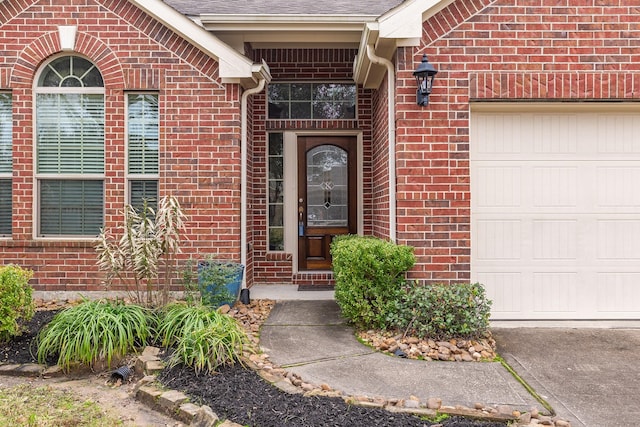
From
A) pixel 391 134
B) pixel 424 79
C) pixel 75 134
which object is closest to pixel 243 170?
pixel 391 134

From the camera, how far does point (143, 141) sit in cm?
555

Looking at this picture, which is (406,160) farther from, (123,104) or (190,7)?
(190,7)

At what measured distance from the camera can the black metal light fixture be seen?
4426 millimetres

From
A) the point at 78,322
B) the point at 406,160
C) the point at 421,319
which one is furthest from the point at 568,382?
the point at 78,322

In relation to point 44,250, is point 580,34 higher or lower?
higher

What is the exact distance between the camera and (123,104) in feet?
17.9

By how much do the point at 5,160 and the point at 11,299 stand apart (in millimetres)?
2600

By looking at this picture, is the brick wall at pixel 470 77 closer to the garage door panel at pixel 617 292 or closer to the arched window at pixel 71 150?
the garage door panel at pixel 617 292

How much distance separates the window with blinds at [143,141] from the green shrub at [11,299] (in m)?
1.80

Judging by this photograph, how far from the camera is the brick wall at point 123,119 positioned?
5.38 m

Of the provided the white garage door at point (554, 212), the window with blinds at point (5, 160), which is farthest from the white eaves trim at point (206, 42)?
the white garage door at point (554, 212)

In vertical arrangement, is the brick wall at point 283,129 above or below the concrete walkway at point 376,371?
above

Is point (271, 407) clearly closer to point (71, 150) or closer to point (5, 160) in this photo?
point (71, 150)

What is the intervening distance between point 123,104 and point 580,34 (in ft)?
17.6
